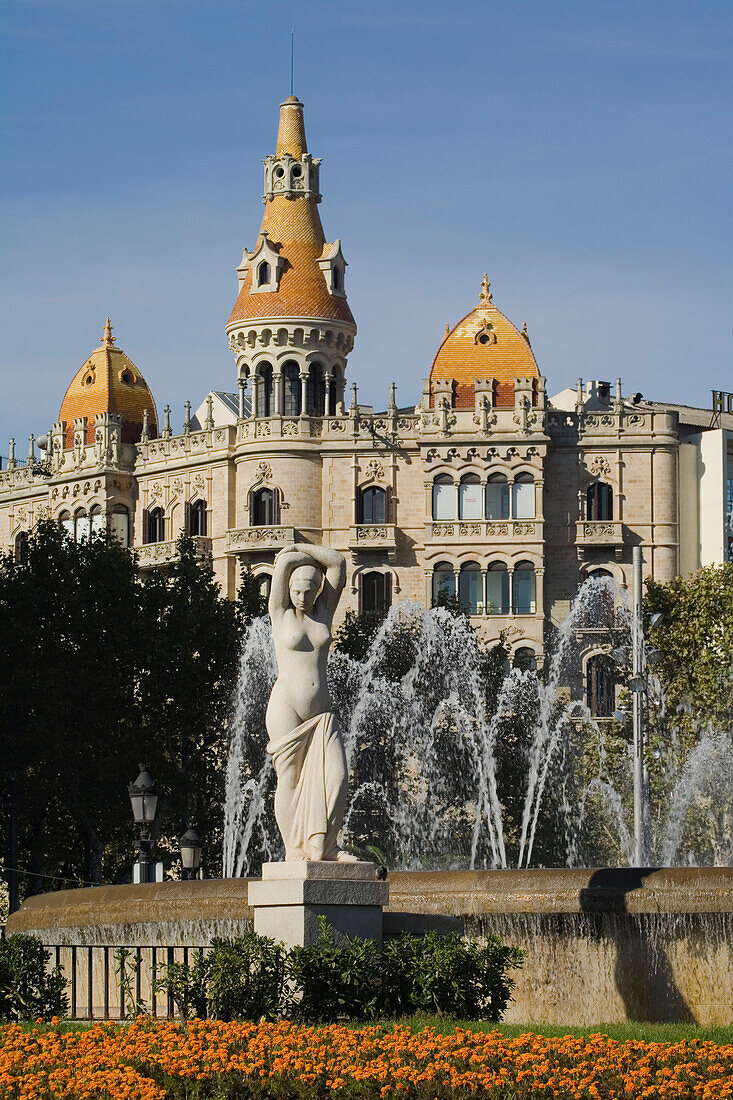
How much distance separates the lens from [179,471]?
7350 centimetres

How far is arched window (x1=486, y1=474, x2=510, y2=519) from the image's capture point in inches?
2662

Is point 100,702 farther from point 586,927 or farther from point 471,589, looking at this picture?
point 586,927

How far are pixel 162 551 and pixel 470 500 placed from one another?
11847 mm

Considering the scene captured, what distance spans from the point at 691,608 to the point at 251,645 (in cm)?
1209

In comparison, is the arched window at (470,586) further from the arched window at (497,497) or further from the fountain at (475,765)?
the fountain at (475,765)

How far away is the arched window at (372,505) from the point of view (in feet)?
227

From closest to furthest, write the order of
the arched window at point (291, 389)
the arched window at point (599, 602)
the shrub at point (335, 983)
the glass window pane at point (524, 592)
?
the shrub at point (335, 983) → the arched window at point (599, 602) → the glass window pane at point (524, 592) → the arched window at point (291, 389)

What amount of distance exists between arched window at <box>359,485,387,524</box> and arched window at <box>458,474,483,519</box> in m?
2.86

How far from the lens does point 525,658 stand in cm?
6391

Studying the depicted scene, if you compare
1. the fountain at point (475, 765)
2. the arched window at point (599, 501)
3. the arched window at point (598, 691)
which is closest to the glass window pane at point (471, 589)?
the fountain at point (475, 765)

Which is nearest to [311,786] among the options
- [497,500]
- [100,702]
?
[100,702]

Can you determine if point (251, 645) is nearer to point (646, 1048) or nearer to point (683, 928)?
point (683, 928)

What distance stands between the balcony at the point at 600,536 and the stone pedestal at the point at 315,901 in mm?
51593

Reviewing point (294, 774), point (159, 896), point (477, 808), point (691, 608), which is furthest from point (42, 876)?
point (294, 774)
